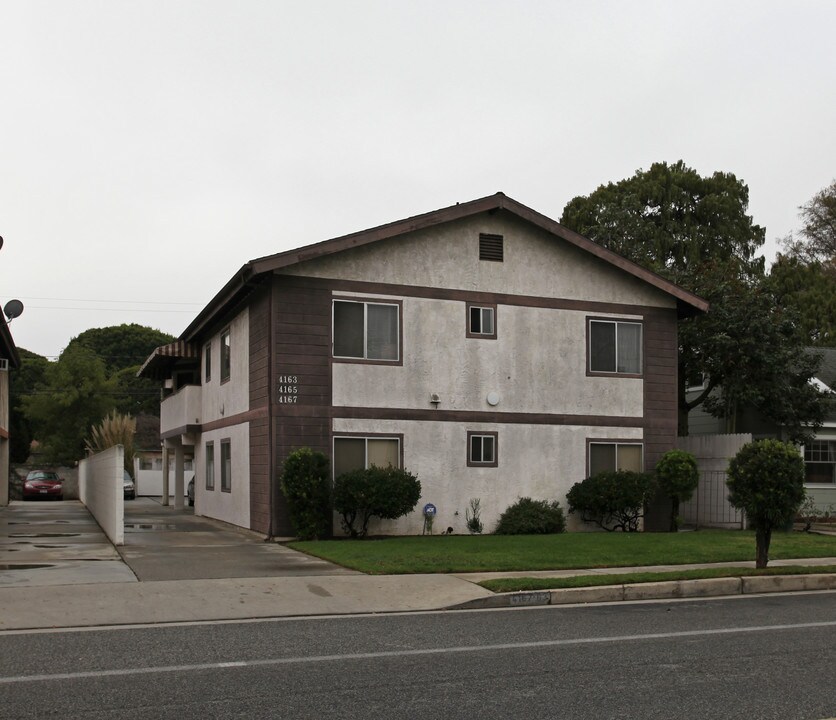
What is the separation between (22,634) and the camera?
370 inches

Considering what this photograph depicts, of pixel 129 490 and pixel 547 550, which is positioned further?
pixel 129 490

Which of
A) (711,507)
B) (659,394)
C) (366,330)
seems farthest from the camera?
(711,507)

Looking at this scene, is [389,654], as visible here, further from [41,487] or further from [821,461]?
[41,487]

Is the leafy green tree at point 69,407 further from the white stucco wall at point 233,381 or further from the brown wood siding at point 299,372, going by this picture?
the brown wood siding at point 299,372

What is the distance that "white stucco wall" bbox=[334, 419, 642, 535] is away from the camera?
2034cm

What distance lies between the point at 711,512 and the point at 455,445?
6.71 meters

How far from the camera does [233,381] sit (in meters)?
22.8

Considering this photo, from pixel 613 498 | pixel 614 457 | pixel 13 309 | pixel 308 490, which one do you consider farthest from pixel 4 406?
pixel 613 498

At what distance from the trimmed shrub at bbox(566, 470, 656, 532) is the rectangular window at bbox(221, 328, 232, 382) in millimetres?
8566

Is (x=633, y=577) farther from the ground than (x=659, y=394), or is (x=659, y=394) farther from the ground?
(x=659, y=394)

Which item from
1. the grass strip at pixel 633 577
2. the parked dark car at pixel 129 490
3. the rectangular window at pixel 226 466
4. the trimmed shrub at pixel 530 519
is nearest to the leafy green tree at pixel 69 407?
the parked dark car at pixel 129 490

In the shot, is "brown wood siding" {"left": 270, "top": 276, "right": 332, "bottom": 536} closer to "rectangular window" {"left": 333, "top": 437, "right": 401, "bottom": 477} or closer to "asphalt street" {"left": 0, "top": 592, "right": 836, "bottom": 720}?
"rectangular window" {"left": 333, "top": 437, "right": 401, "bottom": 477}

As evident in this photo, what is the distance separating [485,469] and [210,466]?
334 inches

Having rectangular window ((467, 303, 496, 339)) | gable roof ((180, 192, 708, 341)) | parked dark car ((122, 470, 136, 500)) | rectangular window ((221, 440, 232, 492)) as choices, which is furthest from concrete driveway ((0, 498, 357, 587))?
parked dark car ((122, 470, 136, 500))
